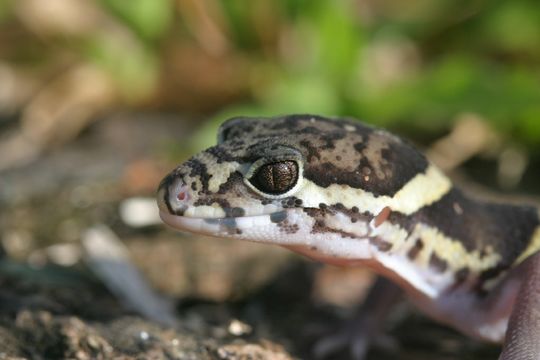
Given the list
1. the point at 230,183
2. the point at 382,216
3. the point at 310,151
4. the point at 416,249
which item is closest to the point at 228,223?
the point at 230,183

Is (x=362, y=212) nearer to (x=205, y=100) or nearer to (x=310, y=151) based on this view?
(x=310, y=151)

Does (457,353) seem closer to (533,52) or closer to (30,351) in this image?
(30,351)

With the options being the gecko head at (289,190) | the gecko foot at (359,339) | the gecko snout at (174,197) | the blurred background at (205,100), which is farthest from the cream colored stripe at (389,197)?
the blurred background at (205,100)

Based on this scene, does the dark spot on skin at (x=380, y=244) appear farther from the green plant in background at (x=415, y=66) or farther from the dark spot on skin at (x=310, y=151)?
the green plant in background at (x=415, y=66)

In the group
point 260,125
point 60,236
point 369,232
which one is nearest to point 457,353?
point 369,232

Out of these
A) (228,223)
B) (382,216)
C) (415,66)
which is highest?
(415,66)

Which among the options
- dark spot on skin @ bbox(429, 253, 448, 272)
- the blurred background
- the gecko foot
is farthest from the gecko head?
the blurred background
